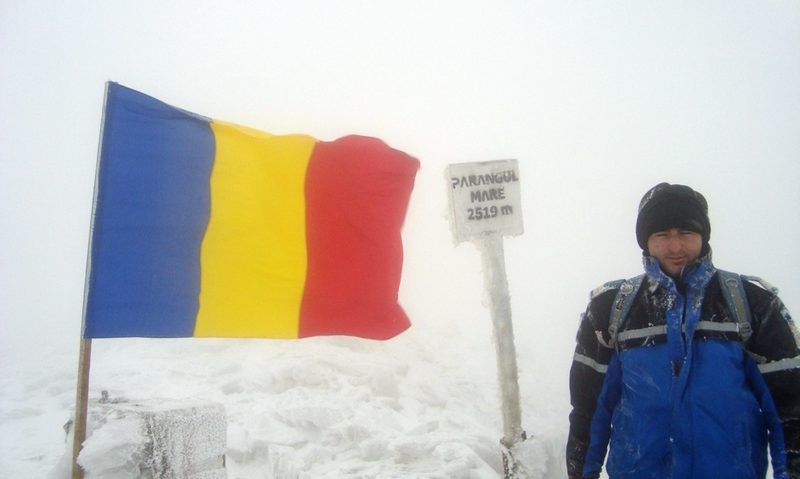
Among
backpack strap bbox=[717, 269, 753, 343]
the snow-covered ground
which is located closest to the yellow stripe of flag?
the snow-covered ground

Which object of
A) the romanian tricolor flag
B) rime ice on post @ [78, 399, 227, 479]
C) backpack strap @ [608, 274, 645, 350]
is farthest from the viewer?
the romanian tricolor flag

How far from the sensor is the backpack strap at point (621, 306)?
246 centimetres

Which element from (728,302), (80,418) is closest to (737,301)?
(728,302)

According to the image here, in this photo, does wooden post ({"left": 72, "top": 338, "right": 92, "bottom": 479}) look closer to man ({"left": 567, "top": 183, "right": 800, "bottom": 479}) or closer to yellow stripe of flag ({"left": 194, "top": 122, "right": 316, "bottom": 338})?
yellow stripe of flag ({"left": 194, "top": 122, "right": 316, "bottom": 338})

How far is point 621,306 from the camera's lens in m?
2.49

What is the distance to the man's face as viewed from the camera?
239 centimetres

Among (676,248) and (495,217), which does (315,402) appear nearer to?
(495,217)

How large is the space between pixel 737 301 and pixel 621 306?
1.59ft

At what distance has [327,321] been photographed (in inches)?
176

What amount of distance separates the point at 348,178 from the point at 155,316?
210 cm

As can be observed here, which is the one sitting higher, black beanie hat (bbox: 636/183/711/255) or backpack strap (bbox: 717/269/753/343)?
black beanie hat (bbox: 636/183/711/255)

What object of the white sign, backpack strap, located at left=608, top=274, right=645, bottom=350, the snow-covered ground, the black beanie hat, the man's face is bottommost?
the snow-covered ground

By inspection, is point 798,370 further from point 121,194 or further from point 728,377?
point 121,194

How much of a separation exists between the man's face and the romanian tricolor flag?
2.70 metres
